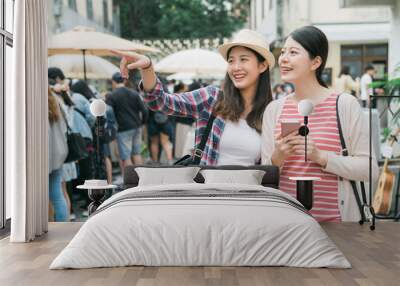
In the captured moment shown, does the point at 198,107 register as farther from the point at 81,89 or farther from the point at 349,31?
the point at 349,31

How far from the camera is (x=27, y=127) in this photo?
5891mm

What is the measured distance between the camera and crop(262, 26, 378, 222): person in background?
5910mm

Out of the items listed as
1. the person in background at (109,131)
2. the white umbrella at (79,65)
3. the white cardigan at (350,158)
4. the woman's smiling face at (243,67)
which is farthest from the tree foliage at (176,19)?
the white cardigan at (350,158)

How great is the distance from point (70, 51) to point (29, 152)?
490 centimetres

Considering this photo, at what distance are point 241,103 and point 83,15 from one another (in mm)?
10878

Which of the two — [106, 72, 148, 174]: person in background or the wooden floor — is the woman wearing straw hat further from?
[106, 72, 148, 174]: person in background

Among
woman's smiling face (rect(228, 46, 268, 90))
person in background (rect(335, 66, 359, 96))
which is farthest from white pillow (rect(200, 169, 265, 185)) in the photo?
person in background (rect(335, 66, 359, 96))

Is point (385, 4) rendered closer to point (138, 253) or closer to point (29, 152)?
point (29, 152)

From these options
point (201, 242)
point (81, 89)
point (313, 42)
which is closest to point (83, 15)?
point (81, 89)

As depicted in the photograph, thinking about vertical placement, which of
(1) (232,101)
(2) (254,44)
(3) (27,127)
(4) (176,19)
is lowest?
(3) (27,127)

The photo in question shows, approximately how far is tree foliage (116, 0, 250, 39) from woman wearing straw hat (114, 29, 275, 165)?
12.7 m

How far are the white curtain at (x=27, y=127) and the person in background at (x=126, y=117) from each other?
378cm

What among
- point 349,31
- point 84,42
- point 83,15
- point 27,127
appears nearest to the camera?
→ point 27,127

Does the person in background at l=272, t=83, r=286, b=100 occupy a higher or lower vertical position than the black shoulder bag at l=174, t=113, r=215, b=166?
higher
